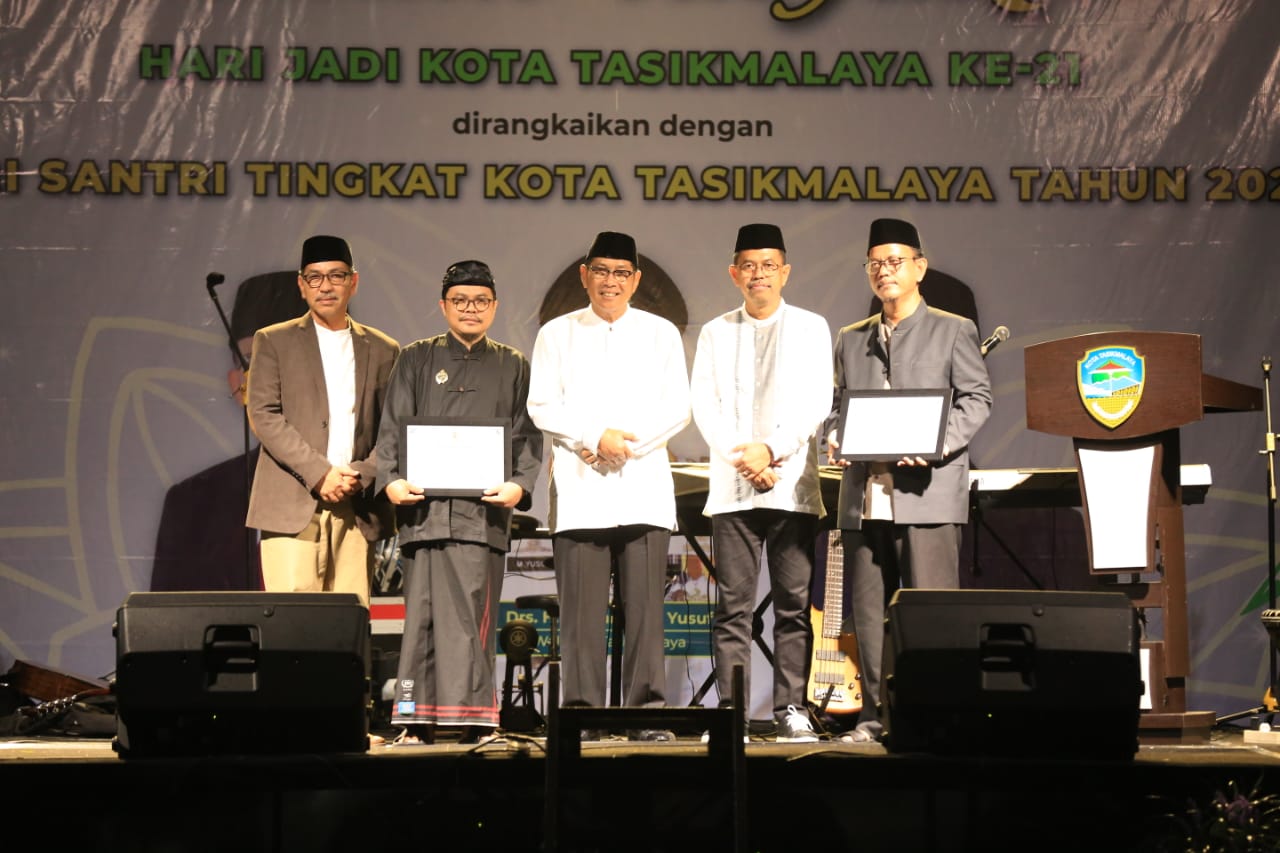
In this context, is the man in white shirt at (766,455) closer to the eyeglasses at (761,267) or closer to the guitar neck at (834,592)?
the eyeglasses at (761,267)

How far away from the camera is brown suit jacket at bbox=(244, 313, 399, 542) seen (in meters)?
5.14

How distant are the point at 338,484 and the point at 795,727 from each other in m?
1.71

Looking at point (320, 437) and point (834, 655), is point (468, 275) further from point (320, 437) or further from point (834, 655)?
point (834, 655)

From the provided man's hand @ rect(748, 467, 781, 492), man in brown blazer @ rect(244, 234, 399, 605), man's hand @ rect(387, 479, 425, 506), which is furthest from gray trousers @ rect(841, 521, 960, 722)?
man in brown blazer @ rect(244, 234, 399, 605)

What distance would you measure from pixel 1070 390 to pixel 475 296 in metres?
2.02

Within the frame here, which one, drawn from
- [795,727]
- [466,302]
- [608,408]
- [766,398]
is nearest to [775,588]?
[795,727]

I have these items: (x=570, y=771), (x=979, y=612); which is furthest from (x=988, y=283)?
(x=570, y=771)

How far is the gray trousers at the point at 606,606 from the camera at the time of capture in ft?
16.1

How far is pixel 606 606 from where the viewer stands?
197 inches

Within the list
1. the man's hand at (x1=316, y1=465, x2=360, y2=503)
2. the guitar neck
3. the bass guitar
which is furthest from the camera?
the guitar neck

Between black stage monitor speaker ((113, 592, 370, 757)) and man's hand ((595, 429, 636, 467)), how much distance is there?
130cm

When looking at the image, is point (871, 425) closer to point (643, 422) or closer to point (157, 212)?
point (643, 422)

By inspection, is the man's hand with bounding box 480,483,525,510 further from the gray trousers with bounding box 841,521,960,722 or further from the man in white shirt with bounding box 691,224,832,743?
the gray trousers with bounding box 841,521,960,722

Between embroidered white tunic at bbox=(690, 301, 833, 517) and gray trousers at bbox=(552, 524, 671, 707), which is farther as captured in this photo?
embroidered white tunic at bbox=(690, 301, 833, 517)
